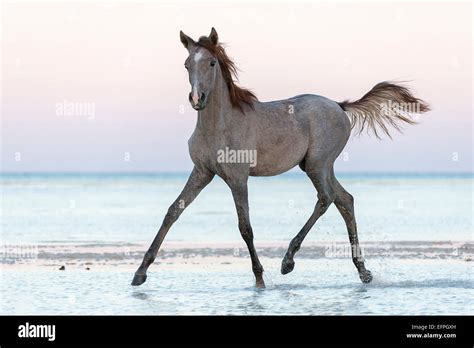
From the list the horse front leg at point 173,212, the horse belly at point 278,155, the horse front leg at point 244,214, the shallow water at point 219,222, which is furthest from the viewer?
the shallow water at point 219,222

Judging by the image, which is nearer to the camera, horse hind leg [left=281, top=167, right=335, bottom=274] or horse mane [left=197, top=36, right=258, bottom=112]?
horse mane [left=197, top=36, right=258, bottom=112]

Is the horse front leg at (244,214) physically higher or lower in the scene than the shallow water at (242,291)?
higher

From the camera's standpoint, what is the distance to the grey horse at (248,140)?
8047 mm

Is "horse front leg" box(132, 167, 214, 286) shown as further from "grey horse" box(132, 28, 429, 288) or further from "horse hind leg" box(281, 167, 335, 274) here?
"horse hind leg" box(281, 167, 335, 274)

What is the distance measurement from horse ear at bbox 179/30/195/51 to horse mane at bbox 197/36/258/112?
9cm

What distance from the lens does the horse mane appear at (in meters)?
7.96

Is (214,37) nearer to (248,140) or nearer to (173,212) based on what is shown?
(248,140)

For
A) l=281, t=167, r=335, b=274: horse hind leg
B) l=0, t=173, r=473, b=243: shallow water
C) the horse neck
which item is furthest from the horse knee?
l=0, t=173, r=473, b=243: shallow water

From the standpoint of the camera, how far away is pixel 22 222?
1848 centimetres

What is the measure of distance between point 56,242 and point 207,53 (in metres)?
7.09

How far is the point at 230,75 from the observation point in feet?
27.2

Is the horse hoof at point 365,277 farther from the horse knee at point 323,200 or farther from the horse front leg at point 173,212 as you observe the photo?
the horse front leg at point 173,212

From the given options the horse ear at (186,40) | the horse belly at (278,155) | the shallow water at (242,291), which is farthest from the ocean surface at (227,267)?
the horse ear at (186,40)
